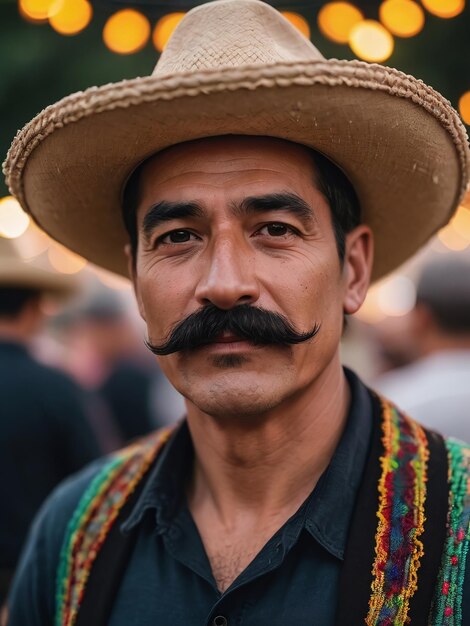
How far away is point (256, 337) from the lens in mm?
2023

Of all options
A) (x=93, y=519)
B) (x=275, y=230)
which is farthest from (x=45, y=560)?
(x=275, y=230)

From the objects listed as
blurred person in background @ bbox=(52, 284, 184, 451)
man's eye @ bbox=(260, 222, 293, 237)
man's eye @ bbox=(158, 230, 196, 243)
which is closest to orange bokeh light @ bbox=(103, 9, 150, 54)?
man's eye @ bbox=(158, 230, 196, 243)

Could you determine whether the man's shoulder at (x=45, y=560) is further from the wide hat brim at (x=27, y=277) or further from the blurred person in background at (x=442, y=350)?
the wide hat brim at (x=27, y=277)

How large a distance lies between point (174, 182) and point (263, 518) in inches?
38.7

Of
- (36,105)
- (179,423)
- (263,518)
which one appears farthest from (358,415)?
(36,105)

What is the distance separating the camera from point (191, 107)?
76.4 inches

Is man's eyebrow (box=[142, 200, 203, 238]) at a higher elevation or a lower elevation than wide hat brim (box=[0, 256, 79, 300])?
lower

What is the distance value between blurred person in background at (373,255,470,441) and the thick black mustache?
162cm

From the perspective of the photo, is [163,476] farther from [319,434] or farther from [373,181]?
[373,181]

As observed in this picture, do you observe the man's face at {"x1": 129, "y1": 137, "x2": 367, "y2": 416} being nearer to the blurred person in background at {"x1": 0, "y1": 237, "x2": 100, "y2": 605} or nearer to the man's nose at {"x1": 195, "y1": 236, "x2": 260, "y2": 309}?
the man's nose at {"x1": 195, "y1": 236, "x2": 260, "y2": 309}

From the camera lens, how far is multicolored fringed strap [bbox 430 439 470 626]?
5.88 ft

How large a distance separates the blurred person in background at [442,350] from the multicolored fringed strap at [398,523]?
1.35 meters

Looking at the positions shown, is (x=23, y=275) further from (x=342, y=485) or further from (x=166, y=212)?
(x=342, y=485)

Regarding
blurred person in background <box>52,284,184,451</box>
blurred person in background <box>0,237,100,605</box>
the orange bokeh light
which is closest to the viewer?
the orange bokeh light
